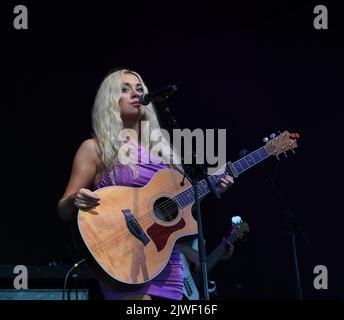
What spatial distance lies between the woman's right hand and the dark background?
1.67 meters

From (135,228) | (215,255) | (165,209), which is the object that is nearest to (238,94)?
(215,255)

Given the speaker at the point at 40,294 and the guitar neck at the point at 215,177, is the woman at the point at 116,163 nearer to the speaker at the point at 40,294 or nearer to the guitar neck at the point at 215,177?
the guitar neck at the point at 215,177

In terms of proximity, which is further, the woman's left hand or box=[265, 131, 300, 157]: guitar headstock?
box=[265, 131, 300, 157]: guitar headstock

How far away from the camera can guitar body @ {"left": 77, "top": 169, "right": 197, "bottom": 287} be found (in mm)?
2449

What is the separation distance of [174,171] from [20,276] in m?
1.13

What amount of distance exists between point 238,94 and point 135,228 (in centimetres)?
217

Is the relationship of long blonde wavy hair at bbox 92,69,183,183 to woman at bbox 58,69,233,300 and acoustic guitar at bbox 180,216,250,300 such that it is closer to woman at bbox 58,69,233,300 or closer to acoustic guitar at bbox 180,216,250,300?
woman at bbox 58,69,233,300

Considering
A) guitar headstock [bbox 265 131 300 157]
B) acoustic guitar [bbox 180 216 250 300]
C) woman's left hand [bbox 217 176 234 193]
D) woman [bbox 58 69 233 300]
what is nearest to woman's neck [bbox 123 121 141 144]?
woman [bbox 58 69 233 300]

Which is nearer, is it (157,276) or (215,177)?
(157,276)

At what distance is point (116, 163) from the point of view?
9.12 ft

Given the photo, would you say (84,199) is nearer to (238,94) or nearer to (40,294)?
(40,294)

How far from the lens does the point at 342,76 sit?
14.4 ft

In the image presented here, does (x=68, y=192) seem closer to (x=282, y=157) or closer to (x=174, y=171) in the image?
(x=174, y=171)
